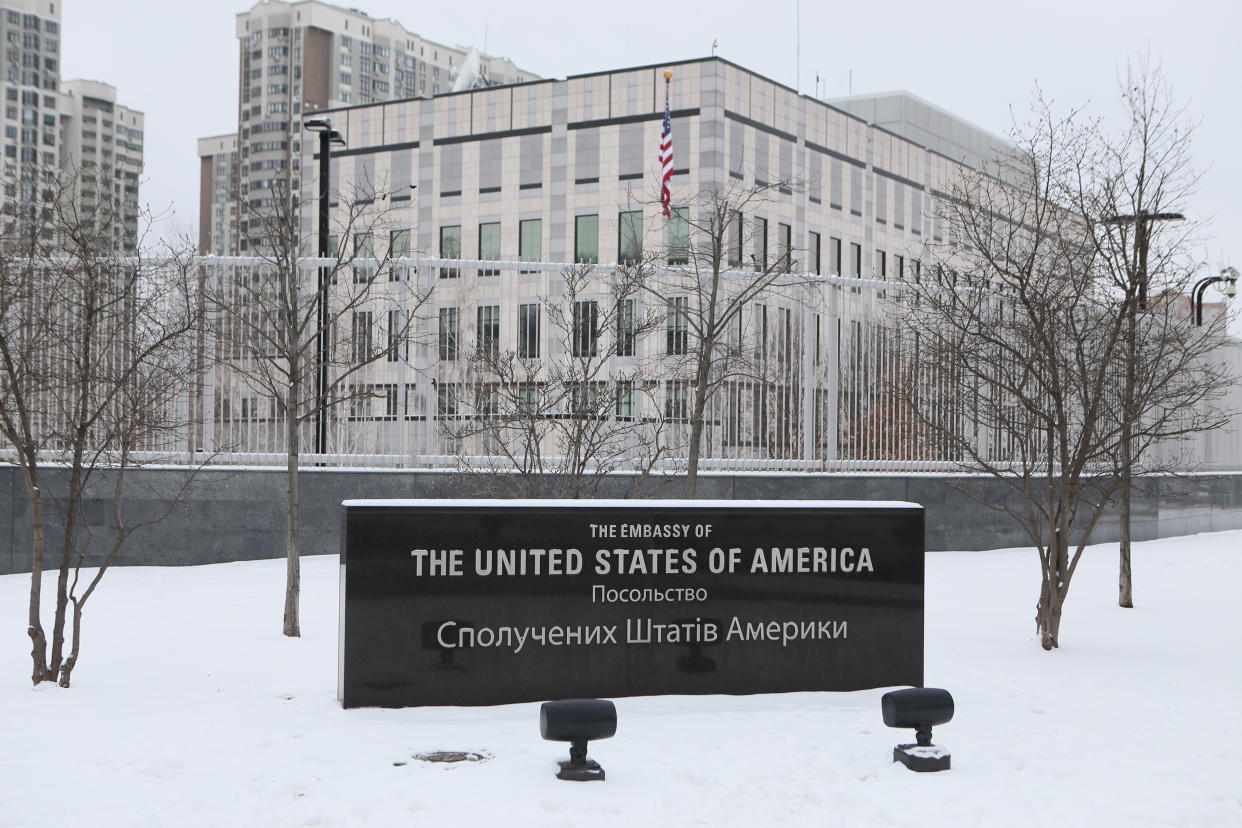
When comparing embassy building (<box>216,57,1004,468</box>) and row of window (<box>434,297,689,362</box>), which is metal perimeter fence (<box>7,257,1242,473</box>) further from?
embassy building (<box>216,57,1004,468</box>)

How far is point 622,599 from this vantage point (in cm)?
845

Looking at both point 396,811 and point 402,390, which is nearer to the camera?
point 396,811

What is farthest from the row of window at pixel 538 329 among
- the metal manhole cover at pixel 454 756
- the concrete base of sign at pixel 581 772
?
the concrete base of sign at pixel 581 772

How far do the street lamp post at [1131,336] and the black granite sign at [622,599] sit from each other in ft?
9.55

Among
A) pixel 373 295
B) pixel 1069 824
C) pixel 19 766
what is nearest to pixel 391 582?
pixel 19 766

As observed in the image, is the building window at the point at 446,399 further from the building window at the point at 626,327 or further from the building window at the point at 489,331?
the building window at the point at 626,327

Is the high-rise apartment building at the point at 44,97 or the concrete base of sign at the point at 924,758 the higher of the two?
the high-rise apartment building at the point at 44,97

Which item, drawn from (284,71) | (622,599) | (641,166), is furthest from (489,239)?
(284,71)

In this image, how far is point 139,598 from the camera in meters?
12.7

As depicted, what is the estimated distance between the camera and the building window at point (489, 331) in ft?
45.6

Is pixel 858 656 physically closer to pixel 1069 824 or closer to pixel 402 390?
pixel 1069 824

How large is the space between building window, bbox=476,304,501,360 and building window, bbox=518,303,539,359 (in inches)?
11.2

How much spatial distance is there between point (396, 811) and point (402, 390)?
10.1 meters

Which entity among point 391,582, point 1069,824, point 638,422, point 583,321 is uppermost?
point 583,321
